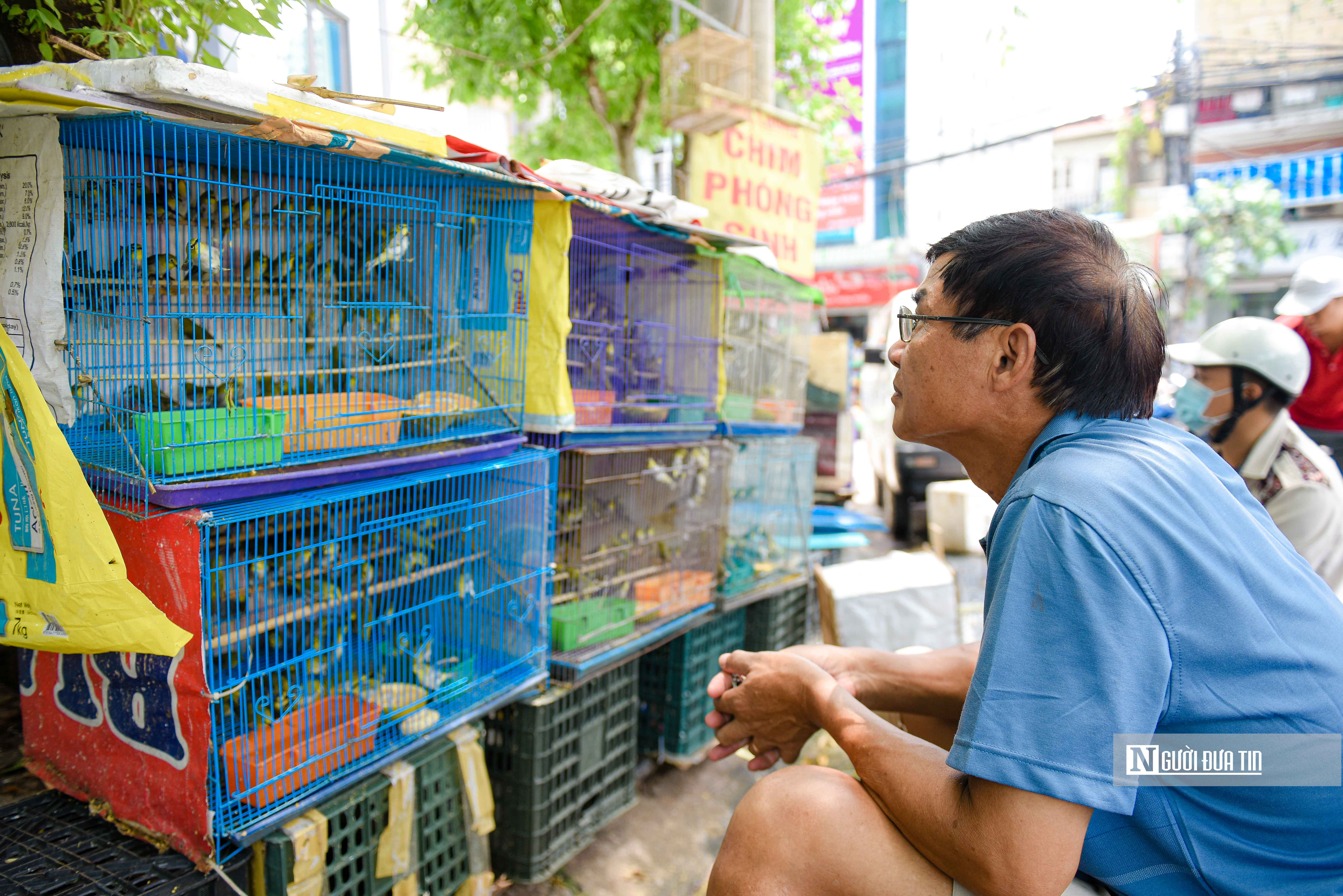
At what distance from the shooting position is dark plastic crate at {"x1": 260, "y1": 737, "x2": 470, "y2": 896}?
1861 millimetres

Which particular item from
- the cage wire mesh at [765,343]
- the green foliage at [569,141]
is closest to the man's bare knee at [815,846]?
the cage wire mesh at [765,343]

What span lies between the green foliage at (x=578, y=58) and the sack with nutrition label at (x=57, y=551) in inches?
165

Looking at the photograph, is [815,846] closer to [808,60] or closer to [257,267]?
[257,267]

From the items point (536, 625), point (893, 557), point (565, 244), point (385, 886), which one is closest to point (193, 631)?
point (385, 886)

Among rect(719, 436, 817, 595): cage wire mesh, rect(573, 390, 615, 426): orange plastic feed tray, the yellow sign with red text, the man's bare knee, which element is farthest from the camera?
the yellow sign with red text

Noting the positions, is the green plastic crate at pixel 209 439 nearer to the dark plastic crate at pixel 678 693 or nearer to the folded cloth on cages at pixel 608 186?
the folded cloth on cages at pixel 608 186

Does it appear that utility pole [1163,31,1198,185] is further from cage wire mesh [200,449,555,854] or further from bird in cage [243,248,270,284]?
bird in cage [243,248,270,284]

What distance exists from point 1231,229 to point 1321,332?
414 inches

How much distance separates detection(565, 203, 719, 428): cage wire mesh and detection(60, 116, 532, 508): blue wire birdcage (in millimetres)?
290

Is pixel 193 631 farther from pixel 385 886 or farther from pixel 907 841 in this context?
pixel 907 841

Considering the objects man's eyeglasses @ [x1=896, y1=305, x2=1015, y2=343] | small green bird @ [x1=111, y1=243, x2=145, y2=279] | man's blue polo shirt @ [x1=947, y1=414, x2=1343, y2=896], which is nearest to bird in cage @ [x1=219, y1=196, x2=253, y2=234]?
small green bird @ [x1=111, y1=243, x2=145, y2=279]

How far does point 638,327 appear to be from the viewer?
3.18 m

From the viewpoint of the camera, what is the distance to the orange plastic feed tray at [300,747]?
181cm

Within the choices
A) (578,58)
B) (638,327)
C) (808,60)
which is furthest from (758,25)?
(638,327)
